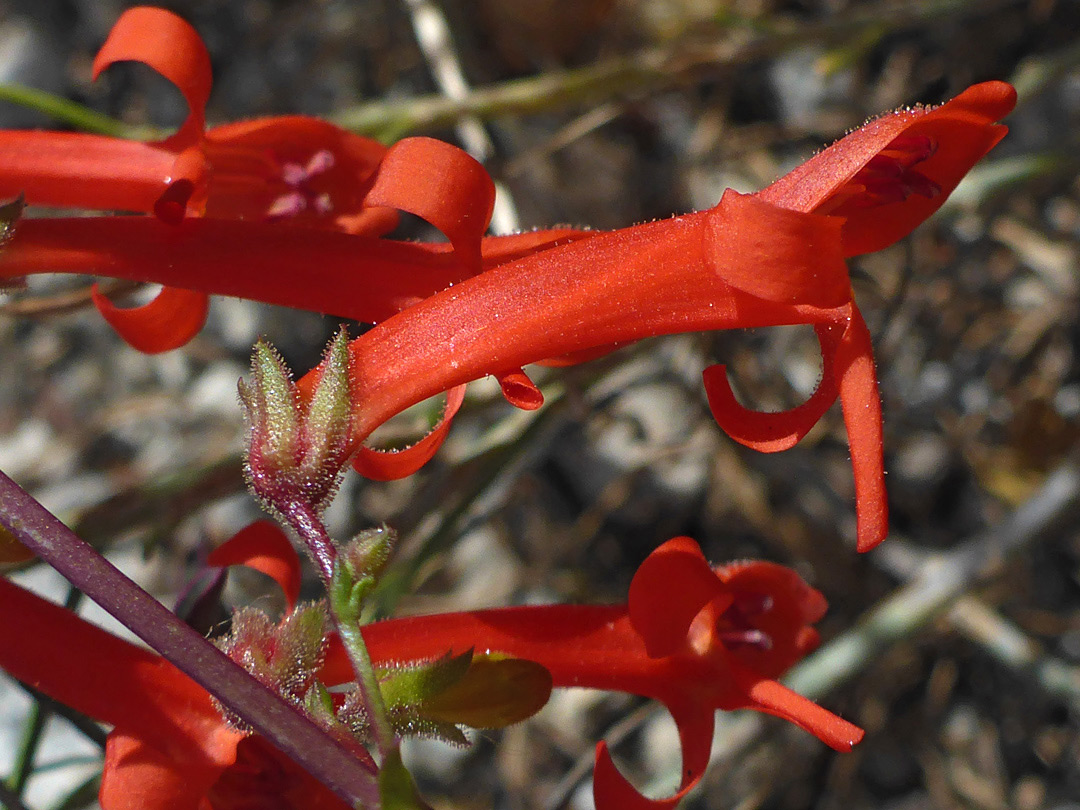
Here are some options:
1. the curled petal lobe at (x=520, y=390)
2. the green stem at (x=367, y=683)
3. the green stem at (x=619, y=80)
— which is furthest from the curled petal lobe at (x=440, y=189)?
the green stem at (x=619, y=80)

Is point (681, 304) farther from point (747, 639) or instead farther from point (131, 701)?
point (131, 701)

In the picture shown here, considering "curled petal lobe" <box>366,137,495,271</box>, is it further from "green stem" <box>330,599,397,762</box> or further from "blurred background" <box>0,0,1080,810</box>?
"blurred background" <box>0,0,1080,810</box>

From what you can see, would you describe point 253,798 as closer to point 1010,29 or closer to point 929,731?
point 929,731

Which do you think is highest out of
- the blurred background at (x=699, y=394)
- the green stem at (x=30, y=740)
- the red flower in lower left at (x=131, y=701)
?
the red flower in lower left at (x=131, y=701)

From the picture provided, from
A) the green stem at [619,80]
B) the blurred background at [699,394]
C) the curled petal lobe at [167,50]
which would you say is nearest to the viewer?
the curled petal lobe at [167,50]

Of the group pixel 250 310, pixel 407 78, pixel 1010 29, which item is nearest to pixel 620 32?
pixel 407 78

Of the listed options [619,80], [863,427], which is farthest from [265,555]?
[619,80]

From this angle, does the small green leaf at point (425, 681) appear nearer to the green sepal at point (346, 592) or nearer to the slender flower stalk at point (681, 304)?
the green sepal at point (346, 592)

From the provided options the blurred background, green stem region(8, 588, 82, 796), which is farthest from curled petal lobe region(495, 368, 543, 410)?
the blurred background
